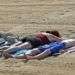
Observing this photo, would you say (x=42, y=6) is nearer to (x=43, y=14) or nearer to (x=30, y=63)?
(x=43, y=14)

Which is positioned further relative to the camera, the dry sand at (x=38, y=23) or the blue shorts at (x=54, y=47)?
the blue shorts at (x=54, y=47)

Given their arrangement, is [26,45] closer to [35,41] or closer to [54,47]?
[35,41]

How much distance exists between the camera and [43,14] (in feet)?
49.6

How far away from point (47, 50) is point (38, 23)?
3865mm

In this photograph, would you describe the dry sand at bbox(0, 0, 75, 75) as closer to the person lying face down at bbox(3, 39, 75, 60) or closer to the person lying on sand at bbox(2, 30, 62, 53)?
the person lying face down at bbox(3, 39, 75, 60)

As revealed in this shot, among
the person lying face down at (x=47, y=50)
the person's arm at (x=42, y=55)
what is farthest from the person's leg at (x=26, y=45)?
the person's arm at (x=42, y=55)

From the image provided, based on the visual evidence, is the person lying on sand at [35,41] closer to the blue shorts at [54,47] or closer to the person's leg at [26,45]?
the person's leg at [26,45]

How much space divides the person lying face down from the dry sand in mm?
154

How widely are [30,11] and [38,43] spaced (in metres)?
5.62

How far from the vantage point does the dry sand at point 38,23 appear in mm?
9195

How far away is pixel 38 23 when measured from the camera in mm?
13672

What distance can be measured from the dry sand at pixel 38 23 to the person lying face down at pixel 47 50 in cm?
15

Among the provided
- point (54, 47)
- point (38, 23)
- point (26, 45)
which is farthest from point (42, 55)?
point (38, 23)

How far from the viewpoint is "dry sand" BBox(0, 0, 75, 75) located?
30.2 ft
